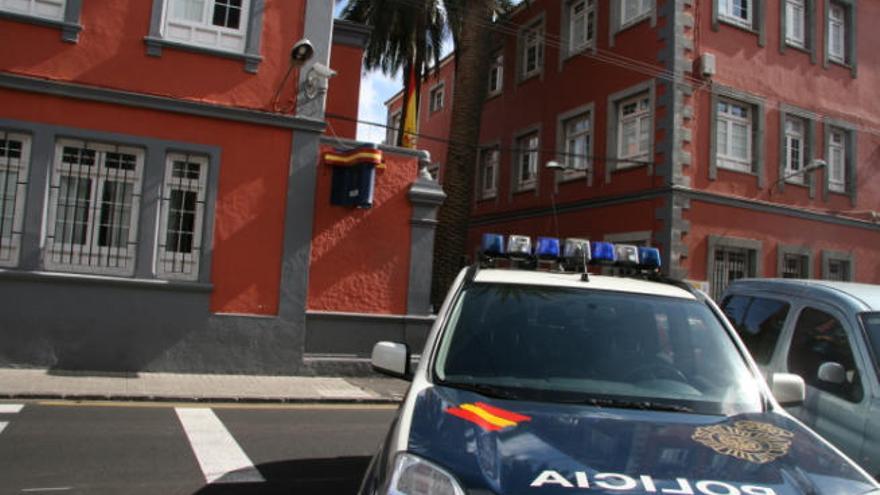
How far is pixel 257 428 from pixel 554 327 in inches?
195

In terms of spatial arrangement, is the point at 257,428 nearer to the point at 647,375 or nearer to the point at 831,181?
the point at 647,375

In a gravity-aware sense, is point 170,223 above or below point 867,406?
above

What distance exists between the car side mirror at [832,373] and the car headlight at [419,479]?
277 centimetres

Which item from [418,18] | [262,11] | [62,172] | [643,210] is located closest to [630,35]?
[643,210]

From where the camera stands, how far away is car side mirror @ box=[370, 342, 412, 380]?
381 centimetres

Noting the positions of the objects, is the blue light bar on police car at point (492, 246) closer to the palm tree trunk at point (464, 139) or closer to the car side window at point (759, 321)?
the car side window at point (759, 321)

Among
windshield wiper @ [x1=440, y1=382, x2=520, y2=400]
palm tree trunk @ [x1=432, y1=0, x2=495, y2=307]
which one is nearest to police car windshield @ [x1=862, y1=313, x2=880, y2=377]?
windshield wiper @ [x1=440, y1=382, x2=520, y2=400]

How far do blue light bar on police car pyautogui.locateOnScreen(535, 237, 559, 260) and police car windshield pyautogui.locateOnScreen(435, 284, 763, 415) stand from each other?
804mm

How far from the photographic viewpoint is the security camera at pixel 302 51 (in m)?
11.8

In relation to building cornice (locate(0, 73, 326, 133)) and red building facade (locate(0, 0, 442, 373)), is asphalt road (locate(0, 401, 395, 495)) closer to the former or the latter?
red building facade (locate(0, 0, 442, 373))

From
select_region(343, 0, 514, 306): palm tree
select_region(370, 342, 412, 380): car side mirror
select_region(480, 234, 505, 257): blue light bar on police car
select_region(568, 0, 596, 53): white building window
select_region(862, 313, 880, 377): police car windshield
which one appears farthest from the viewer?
select_region(568, 0, 596, 53): white building window

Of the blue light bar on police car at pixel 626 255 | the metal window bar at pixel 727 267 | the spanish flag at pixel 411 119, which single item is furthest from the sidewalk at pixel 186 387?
the metal window bar at pixel 727 267

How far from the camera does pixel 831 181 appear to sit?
19.3m

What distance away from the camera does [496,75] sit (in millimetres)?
25141
